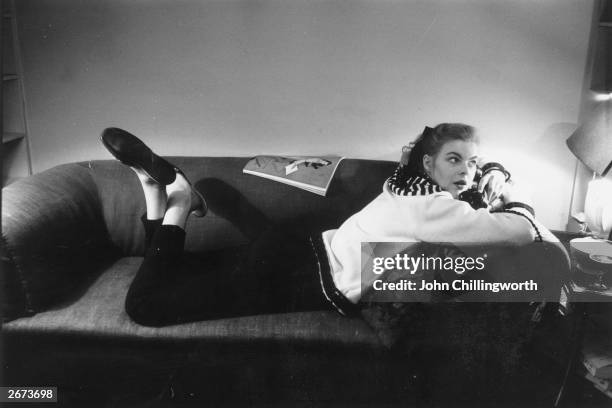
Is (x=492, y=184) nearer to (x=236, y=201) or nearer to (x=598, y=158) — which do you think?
(x=598, y=158)

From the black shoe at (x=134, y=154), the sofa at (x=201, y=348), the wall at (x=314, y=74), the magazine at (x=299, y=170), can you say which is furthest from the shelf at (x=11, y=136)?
the magazine at (x=299, y=170)

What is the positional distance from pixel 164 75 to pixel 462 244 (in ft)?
3.43

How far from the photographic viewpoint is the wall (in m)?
1.35

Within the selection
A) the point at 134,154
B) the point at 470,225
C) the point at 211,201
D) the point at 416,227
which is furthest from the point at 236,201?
the point at 470,225

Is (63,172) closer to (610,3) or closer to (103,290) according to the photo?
(103,290)

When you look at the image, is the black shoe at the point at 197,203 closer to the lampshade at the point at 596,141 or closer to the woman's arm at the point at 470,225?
the woman's arm at the point at 470,225

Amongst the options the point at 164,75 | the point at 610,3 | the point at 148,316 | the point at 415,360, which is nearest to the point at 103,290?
the point at 148,316

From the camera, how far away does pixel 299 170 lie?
1.41 meters

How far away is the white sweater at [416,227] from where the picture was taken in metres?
0.96

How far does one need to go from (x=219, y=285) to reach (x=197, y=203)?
305 millimetres

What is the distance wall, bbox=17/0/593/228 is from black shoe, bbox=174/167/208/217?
24 centimetres

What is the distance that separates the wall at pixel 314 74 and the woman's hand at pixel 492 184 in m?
0.21

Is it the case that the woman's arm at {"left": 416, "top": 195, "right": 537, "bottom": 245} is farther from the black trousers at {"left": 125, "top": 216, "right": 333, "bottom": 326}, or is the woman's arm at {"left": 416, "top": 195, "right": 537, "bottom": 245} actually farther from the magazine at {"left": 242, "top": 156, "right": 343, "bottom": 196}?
the magazine at {"left": 242, "top": 156, "right": 343, "bottom": 196}

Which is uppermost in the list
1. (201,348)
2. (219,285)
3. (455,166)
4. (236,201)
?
(455,166)
